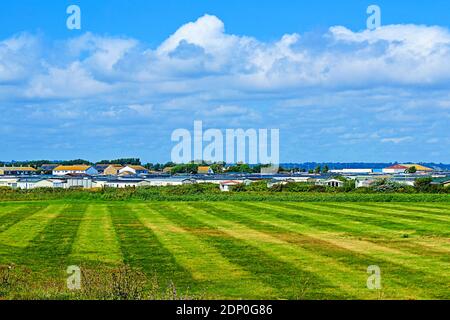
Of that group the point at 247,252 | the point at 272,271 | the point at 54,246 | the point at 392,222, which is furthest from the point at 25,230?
the point at 392,222

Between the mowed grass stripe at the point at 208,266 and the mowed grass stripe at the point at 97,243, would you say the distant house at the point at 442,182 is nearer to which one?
the mowed grass stripe at the point at 97,243

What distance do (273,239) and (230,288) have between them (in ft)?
41.1

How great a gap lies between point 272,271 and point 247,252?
4883 mm

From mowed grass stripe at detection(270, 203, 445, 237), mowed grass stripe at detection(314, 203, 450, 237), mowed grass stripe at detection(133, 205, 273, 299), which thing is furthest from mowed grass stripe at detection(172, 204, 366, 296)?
mowed grass stripe at detection(314, 203, 450, 237)

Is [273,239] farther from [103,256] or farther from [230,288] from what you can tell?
[230,288]

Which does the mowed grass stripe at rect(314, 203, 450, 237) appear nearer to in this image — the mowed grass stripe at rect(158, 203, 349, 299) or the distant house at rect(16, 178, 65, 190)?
the mowed grass stripe at rect(158, 203, 349, 299)

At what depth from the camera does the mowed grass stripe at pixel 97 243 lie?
24766 millimetres

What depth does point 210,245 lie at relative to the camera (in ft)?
93.7

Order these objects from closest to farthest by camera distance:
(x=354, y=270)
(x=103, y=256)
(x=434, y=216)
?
(x=354, y=270) < (x=103, y=256) < (x=434, y=216)

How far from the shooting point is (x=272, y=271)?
21.3m

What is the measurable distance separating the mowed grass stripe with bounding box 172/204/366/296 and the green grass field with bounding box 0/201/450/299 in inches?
1.4

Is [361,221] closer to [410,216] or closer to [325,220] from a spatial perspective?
[325,220]
